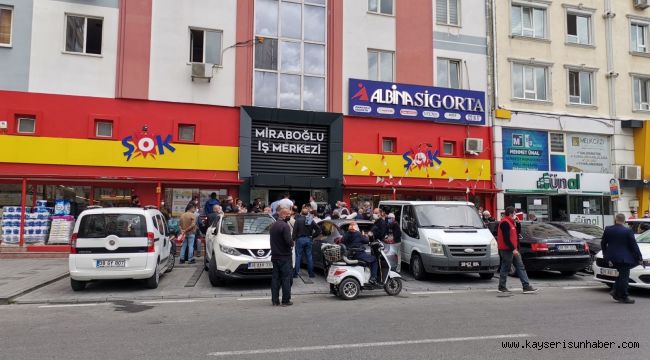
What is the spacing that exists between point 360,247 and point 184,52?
11712 millimetres

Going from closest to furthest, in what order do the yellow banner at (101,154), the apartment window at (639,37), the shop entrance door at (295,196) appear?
the yellow banner at (101,154) < the shop entrance door at (295,196) < the apartment window at (639,37)

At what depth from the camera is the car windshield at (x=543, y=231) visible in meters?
12.3

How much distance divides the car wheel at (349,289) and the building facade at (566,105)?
44.2 feet

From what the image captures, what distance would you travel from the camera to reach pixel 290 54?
749 inches

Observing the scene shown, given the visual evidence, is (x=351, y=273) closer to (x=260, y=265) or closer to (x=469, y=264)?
(x=260, y=265)

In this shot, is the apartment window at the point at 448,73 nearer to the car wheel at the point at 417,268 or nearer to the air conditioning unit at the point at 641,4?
the air conditioning unit at the point at 641,4

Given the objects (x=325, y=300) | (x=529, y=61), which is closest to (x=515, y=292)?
(x=325, y=300)

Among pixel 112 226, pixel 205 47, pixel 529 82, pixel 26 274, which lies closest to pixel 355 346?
pixel 112 226

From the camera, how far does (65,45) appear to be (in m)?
16.6

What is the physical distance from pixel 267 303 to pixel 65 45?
13105mm

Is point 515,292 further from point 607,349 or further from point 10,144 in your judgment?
point 10,144

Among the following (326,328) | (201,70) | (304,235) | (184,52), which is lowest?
(326,328)

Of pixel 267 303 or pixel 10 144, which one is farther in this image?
Answer: pixel 10 144

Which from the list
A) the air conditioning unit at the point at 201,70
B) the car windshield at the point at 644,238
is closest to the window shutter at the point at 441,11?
the air conditioning unit at the point at 201,70
